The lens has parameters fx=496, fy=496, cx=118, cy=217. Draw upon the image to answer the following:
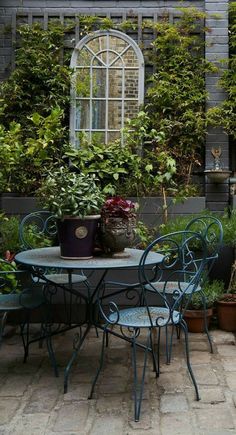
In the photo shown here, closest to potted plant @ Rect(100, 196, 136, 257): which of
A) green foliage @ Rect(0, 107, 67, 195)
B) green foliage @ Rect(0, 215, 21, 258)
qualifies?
green foliage @ Rect(0, 215, 21, 258)

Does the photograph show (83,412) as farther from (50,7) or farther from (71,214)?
(50,7)

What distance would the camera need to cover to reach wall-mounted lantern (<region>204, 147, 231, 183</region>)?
5.11 metres

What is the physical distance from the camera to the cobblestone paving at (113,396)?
8.03 feet

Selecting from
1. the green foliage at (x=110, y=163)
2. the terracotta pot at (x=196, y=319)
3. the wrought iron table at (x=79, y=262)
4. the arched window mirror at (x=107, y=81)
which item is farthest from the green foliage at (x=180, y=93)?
the wrought iron table at (x=79, y=262)

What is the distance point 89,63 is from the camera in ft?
18.1

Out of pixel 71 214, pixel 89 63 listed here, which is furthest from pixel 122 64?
pixel 71 214

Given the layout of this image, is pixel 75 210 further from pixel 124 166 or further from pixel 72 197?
pixel 124 166

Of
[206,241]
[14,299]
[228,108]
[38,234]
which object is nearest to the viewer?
[14,299]

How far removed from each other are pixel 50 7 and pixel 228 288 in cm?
369

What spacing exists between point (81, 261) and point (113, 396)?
0.78 meters

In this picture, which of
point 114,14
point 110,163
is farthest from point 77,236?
point 114,14

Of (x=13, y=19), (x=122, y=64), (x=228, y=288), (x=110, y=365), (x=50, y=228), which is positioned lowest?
(x=110, y=365)

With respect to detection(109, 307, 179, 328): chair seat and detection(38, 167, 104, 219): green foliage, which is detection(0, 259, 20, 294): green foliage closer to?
detection(38, 167, 104, 219): green foliage

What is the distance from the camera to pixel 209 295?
4059mm
